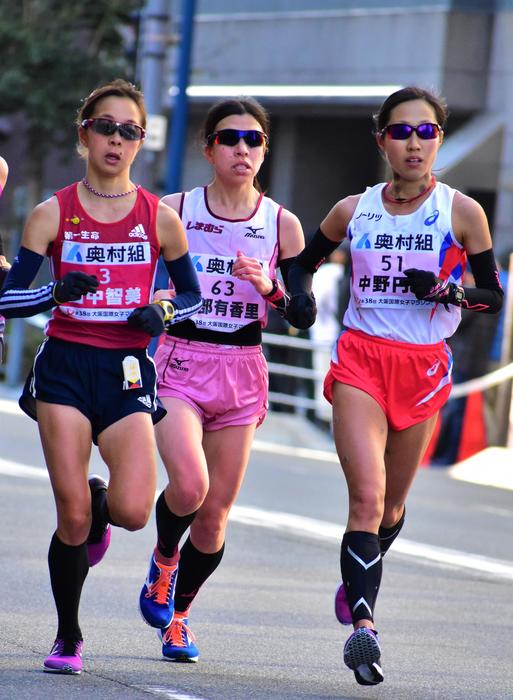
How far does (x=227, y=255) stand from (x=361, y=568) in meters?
1.44

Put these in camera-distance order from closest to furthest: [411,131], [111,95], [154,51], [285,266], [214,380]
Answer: [111,95] < [411,131] < [214,380] < [285,266] < [154,51]

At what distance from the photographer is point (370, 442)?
660 centimetres

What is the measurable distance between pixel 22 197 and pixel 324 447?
67.9 feet

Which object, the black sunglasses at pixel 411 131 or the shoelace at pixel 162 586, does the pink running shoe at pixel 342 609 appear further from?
the black sunglasses at pixel 411 131

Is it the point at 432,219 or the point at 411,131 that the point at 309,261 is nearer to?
the point at 432,219

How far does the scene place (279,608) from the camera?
852 centimetres

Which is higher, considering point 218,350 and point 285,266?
point 285,266

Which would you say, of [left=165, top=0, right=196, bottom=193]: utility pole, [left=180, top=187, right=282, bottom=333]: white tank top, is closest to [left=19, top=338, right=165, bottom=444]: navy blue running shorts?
[left=180, top=187, right=282, bottom=333]: white tank top

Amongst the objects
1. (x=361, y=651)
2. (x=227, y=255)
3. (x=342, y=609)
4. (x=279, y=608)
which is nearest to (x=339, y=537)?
(x=279, y=608)

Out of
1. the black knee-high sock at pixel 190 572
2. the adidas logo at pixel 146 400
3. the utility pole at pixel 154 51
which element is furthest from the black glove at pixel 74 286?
the utility pole at pixel 154 51

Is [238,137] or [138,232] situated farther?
[238,137]

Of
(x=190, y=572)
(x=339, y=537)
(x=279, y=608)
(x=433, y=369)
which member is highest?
(x=433, y=369)

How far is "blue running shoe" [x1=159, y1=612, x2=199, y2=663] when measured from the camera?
22.5ft

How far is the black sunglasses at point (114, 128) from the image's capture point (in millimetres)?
6461
